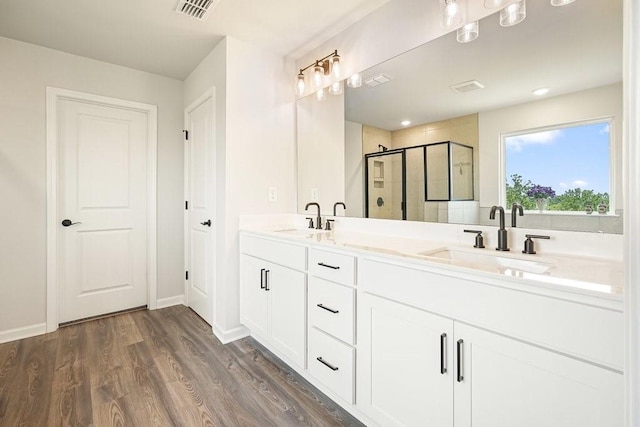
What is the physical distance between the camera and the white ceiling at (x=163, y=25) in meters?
2.02

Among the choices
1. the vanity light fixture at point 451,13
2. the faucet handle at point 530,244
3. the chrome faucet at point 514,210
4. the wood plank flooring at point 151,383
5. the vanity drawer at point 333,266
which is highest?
the vanity light fixture at point 451,13

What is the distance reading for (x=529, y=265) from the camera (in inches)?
50.1

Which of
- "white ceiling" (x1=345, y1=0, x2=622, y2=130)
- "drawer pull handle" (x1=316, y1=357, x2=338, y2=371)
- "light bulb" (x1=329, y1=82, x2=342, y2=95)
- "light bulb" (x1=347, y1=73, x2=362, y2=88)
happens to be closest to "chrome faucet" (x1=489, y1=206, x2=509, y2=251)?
"white ceiling" (x1=345, y1=0, x2=622, y2=130)

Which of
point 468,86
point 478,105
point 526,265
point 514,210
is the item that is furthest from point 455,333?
point 468,86

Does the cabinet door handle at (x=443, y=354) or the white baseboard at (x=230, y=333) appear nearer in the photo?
the cabinet door handle at (x=443, y=354)

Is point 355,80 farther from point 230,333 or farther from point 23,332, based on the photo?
point 23,332

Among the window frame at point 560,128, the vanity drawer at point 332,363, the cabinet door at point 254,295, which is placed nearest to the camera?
the window frame at point 560,128

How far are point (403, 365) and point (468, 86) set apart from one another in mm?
1436

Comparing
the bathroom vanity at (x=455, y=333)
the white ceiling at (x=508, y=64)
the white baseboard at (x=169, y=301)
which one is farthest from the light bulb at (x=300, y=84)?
the white baseboard at (x=169, y=301)

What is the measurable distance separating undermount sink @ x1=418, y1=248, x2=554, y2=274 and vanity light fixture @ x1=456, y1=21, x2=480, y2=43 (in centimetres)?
110

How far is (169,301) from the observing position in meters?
3.20

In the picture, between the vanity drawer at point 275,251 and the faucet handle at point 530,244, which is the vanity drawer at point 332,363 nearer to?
the vanity drawer at point 275,251

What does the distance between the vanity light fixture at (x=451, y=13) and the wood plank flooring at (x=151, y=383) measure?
2.15 metres

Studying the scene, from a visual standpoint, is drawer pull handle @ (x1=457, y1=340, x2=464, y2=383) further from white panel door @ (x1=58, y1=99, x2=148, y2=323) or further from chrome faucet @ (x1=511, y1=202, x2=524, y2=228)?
white panel door @ (x1=58, y1=99, x2=148, y2=323)
